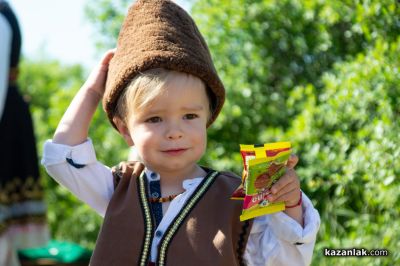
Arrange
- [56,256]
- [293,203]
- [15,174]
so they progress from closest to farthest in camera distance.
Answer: [293,203] < [15,174] < [56,256]

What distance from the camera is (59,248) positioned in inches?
211

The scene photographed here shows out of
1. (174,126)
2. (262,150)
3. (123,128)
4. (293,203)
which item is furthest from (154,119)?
(293,203)

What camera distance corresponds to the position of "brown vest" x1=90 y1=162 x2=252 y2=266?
231cm

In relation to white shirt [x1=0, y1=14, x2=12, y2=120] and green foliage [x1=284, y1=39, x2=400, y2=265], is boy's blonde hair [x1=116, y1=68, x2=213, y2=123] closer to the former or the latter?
white shirt [x1=0, y1=14, x2=12, y2=120]

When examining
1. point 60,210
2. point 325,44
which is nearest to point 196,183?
point 325,44

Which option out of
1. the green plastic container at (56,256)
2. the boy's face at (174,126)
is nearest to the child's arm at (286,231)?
the boy's face at (174,126)

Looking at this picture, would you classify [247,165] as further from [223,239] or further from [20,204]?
[20,204]

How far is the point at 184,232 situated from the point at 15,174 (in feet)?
4.12

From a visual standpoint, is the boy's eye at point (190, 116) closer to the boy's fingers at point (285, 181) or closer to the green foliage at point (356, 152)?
the boy's fingers at point (285, 181)

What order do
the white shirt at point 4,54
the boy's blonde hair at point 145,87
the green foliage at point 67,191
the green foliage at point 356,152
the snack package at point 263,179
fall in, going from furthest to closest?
1. the green foliage at point 67,191
2. the green foliage at point 356,152
3. the white shirt at point 4,54
4. the boy's blonde hair at point 145,87
5. the snack package at point 263,179

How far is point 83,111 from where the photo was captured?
104 inches

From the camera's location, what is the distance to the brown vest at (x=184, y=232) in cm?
231

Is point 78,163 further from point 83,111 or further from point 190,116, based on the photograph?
point 190,116

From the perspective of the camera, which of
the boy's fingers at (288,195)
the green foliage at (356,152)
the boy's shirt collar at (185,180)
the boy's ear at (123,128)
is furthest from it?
the green foliage at (356,152)
